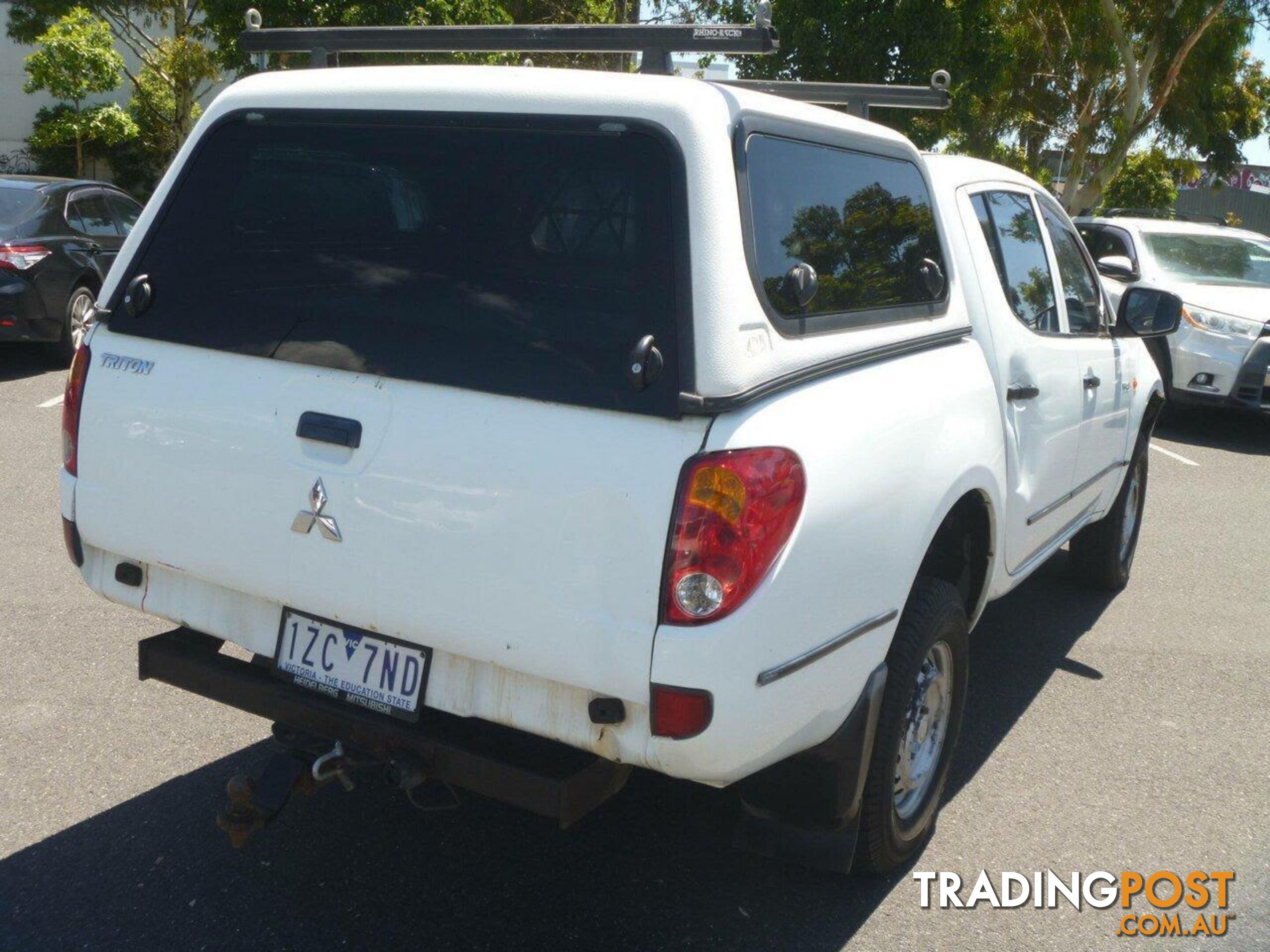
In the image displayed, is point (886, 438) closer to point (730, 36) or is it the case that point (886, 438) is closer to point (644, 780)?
point (730, 36)

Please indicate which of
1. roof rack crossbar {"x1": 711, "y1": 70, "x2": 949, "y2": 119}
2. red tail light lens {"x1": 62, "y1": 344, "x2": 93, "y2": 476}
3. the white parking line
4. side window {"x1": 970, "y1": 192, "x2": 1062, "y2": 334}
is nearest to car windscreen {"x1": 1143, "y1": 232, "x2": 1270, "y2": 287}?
the white parking line

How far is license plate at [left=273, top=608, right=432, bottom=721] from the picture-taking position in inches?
115

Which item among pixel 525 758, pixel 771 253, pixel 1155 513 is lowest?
pixel 1155 513

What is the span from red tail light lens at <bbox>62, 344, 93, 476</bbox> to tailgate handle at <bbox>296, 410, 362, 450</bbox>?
2.39 feet

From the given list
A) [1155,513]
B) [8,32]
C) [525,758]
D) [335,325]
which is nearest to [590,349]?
[335,325]

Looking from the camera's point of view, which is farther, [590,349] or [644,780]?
[644,780]

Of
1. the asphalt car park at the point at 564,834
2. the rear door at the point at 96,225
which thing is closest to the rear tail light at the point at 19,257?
the rear door at the point at 96,225

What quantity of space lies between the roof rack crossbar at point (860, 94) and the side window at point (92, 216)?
8.88 metres

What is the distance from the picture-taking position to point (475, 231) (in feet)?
9.63

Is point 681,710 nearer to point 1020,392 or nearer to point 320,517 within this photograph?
point 320,517

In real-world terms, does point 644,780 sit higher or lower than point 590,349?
lower

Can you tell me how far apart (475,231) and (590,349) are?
44 centimetres

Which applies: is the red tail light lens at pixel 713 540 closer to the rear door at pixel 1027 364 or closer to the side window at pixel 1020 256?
the rear door at pixel 1027 364

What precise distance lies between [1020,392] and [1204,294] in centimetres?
787
